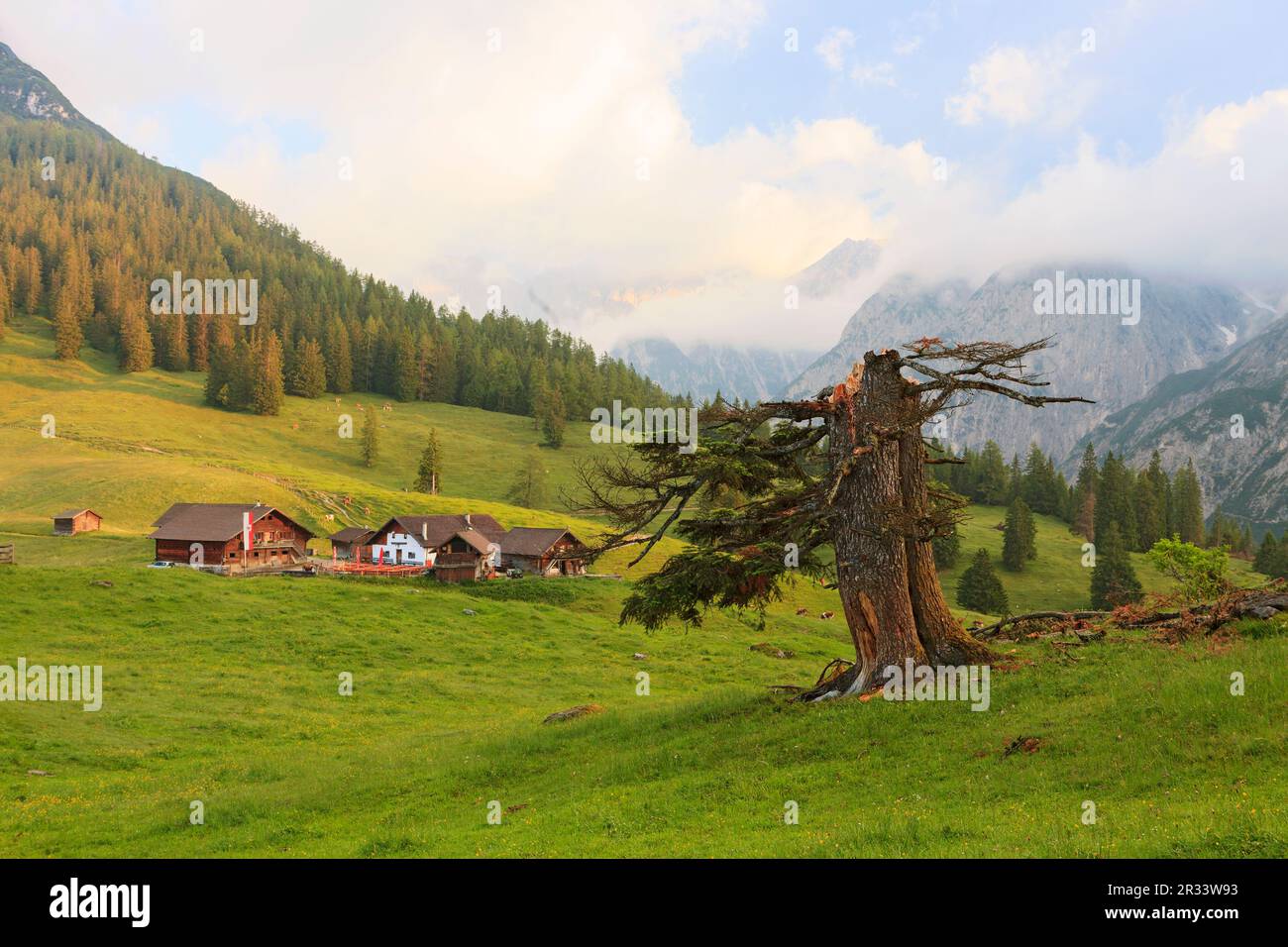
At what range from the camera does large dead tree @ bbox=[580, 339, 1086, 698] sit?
20.3m

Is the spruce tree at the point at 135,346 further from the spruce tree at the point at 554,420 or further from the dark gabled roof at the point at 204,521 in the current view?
the dark gabled roof at the point at 204,521

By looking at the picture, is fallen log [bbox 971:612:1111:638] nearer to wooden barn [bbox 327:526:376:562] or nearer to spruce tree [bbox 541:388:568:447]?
wooden barn [bbox 327:526:376:562]

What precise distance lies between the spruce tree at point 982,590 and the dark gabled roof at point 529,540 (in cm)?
4755

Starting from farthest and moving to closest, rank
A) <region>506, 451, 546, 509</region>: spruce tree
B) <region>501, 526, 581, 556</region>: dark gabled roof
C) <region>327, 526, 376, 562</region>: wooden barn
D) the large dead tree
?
<region>506, 451, 546, 509</region>: spruce tree
<region>327, 526, 376, 562</region>: wooden barn
<region>501, 526, 581, 556</region>: dark gabled roof
the large dead tree

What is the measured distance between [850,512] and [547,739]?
10.9 m

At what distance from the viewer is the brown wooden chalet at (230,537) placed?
7269cm

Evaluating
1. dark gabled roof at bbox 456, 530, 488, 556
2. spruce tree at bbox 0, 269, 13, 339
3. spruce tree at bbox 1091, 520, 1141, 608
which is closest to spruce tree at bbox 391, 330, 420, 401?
spruce tree at bbox 0, 269, 13, 339

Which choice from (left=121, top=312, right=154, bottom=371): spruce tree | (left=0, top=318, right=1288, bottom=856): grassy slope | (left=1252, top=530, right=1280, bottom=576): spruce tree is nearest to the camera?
(left=0, top=318, right=1288, bottom=856): grassy slope

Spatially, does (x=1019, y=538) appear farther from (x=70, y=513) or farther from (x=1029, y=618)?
(x=70, y=513)

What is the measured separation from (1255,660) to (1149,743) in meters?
4.23

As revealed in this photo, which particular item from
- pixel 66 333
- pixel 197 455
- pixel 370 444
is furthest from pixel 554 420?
pixel 66 333

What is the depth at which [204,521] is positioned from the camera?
75.2 m

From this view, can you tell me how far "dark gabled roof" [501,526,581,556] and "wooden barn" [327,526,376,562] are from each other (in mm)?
14494

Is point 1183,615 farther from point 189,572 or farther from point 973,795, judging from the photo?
point 189,572
